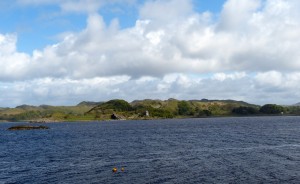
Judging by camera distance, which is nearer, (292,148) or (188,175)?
(188,175)

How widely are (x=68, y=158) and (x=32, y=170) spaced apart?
18236 mm

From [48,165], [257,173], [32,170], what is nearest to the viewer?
[257,173]

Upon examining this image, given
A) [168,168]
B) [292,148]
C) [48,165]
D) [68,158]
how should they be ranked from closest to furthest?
[168,168]
[48,165]
[68,158]
[292,148]

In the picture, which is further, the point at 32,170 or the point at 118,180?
the point at 32,170

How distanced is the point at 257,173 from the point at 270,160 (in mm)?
17344

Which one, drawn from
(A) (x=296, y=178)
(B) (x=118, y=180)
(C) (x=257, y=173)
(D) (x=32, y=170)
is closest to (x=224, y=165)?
(C) (x=257, y=173)

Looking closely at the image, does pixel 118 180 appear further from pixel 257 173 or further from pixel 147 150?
pixel 147 150

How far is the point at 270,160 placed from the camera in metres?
89.7

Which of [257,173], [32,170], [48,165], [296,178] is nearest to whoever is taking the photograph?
[296,178]

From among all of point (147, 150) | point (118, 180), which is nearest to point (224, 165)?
point (118, 180)

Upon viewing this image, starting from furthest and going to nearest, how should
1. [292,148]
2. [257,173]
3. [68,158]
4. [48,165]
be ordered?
[292,148] → [68,158] → [48,165] → [257,173]

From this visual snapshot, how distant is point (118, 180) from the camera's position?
Answer: 71.8m

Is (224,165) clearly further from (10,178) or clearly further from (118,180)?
(10,178)

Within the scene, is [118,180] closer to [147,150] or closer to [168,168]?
[168,168]
